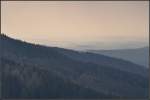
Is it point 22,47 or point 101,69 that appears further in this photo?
point 101,69

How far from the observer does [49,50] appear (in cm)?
12450

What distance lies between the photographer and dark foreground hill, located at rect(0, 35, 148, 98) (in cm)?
7325

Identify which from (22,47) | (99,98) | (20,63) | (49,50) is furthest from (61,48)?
(99,98)

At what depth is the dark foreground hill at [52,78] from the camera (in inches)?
2884

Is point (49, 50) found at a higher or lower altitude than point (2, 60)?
lower

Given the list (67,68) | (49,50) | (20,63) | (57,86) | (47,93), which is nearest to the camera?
(47,93)

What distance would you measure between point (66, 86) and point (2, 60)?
11.5 m

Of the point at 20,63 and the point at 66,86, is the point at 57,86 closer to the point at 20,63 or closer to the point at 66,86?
the point at 66,86

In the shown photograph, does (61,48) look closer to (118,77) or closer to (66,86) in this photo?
(118,77)

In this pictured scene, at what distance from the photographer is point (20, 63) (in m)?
84.8

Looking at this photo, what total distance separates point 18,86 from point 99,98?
12.3m

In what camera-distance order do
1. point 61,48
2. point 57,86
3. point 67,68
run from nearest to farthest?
point 57,86, point 67,68, point 61,48

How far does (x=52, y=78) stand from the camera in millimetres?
82875

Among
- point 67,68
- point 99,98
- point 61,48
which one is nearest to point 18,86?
point 99,98
